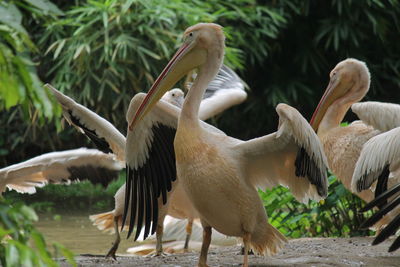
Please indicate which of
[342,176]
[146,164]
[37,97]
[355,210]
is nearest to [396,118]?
[342,176]

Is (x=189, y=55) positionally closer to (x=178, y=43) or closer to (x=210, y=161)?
(x=210, y=161)

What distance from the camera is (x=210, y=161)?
355cm

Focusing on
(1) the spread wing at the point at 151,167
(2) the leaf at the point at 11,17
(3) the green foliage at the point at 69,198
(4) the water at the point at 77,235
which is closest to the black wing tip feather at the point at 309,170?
(1) the spread wing at the point at 151,167

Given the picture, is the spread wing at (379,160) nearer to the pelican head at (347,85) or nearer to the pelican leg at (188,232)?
the pelican head at (347,85)

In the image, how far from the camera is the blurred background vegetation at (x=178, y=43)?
8.41 metres

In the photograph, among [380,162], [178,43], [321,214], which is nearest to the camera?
[380,162]

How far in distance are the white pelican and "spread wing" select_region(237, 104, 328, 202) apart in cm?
140

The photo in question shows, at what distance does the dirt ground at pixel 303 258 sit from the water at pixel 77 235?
1.34 metres

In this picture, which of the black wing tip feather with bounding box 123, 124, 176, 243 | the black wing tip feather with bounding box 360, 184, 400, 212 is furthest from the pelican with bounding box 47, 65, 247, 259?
the black wing tip feather with bounding box 360, 184, 400, 212

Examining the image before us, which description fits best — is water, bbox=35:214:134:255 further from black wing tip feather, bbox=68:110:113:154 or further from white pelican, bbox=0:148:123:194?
black wing tip feather, bbox=68:110:113:154

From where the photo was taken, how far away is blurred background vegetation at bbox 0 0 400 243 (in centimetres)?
841

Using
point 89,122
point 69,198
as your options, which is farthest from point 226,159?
point 69,198

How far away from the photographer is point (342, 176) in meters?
4.84

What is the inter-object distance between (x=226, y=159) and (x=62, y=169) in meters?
1.65
